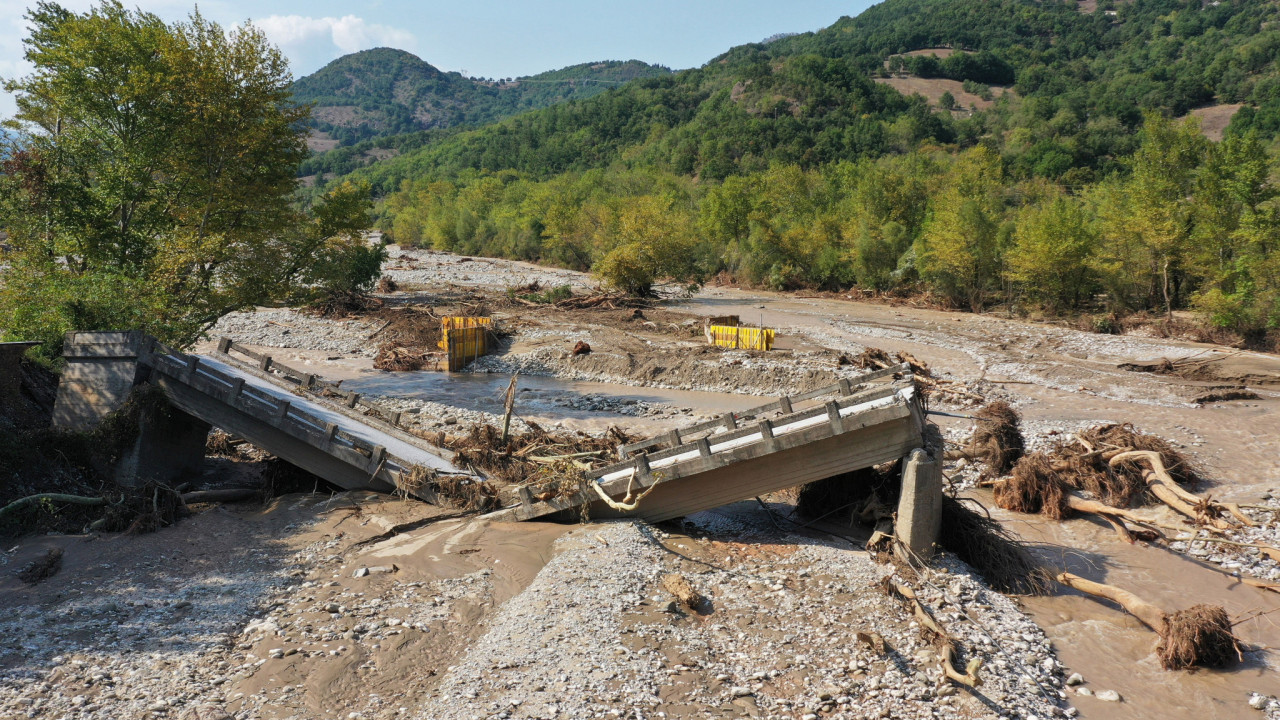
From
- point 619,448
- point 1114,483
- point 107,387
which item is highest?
point 107,387

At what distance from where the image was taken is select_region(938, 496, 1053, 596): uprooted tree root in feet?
39.1

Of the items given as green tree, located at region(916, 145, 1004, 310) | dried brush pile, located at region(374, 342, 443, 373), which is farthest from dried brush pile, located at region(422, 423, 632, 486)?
green tree, located at region(916, 145, 1004, 310)

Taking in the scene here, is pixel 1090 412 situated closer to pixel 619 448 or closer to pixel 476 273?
pixel 619 448

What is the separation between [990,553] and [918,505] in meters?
1.58

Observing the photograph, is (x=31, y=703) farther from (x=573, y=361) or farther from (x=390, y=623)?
(x=573, y=361)

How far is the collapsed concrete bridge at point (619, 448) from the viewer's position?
38.5 ft

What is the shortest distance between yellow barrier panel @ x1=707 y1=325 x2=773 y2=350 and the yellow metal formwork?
9.48 m

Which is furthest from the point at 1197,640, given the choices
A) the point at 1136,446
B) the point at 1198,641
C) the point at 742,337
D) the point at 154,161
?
the point at 154,161

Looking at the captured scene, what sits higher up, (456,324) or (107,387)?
(107,387)

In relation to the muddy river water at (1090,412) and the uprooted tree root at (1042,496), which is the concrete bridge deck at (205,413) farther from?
the uprooted tree root at (1042,496)

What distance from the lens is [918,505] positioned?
11.6 m

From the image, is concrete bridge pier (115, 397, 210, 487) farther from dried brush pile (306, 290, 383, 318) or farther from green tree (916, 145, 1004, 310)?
green tree (916, 145, 1004, 310)

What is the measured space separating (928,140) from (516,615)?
332 feet

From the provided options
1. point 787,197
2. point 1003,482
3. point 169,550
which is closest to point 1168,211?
point 1003,482
